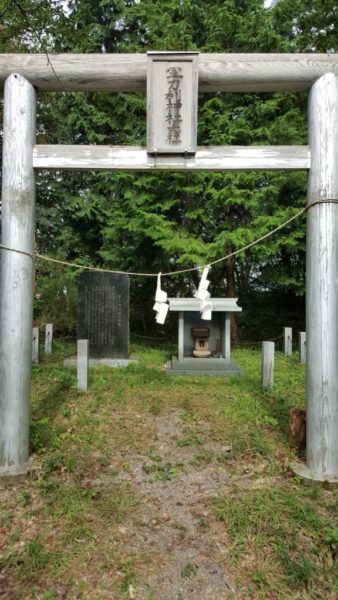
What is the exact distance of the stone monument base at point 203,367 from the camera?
288 inches

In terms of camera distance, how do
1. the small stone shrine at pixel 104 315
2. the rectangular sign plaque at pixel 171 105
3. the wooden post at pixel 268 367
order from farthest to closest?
the small stone shrine at pixel 104 315 → the wooden post at pixel 268 367 → the rectangular sign plaque at pixel 171 105

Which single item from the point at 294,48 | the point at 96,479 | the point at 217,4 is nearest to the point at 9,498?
the point at 96,479

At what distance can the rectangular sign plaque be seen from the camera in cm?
337

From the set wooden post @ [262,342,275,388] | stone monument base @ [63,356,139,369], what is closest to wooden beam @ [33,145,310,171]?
wooden post @ [262,342,275,388]

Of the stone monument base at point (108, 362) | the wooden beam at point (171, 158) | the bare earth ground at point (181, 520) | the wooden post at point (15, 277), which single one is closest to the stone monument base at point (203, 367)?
the stone monument base at point (108, 362)

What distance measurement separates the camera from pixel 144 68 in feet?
11.1

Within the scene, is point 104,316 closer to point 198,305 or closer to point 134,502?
point 198,305

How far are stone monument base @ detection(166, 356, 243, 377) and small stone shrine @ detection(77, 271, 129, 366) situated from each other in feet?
4.10

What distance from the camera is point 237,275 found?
47.5 ft

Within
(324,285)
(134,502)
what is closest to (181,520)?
(134,502)

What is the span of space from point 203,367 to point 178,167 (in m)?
4.87

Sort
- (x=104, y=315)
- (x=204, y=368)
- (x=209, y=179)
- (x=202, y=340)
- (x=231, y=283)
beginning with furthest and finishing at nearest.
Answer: (x=231, y=283) < (x=209, y=179) < (x=104, y=315) < (x=202, y=340) < (x=204, y=368)

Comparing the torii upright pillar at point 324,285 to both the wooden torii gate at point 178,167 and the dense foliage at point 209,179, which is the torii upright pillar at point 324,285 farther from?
the dense foliage at point 209,179

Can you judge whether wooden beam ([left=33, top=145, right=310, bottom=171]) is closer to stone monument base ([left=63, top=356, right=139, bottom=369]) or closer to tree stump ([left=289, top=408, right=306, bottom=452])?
tree stump ([left=289, top=408, right=306, bottom=452])
